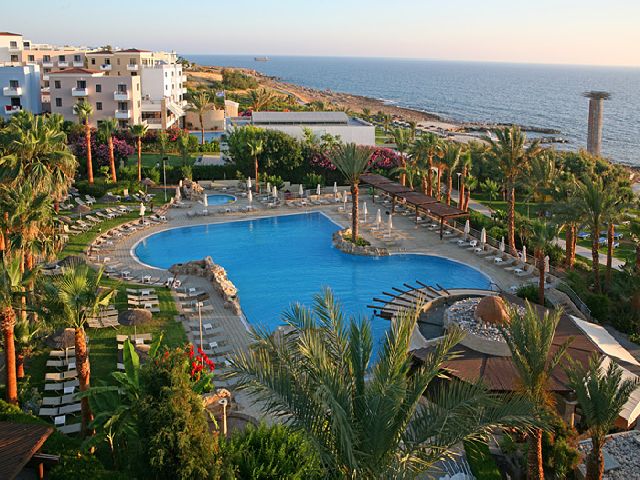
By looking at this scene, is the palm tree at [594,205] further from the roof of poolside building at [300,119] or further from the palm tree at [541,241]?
the roof of poolside building at [300,119]

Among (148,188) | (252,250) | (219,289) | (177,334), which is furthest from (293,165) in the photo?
(177,334)

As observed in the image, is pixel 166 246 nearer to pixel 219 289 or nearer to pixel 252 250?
pixel 252 250

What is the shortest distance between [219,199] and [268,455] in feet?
117

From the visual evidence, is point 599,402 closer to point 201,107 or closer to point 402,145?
point 402,145

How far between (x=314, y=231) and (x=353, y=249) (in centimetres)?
526

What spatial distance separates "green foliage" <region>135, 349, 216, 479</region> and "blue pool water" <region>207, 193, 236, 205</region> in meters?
34.9

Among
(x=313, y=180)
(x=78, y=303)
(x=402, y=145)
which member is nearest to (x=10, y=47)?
(x=313, y=180)

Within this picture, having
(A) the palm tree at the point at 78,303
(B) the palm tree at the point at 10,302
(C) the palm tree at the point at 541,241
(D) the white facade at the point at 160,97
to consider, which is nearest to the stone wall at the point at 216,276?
(B) the palm tree at the point at 10,302

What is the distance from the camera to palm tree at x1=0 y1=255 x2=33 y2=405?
52.8 feet

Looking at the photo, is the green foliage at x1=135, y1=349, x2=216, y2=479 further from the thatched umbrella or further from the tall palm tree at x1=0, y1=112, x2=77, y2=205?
the tall palm tree at x1=0, y1=112, x2=77, y2=205

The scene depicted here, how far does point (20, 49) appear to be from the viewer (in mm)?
86000

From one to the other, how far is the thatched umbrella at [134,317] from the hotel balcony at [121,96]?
45.4 m

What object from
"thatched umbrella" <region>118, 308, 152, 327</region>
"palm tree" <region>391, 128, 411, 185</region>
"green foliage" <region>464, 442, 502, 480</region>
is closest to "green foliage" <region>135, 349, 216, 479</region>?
"green foliage" <region>464, 442, 502, 480</region>

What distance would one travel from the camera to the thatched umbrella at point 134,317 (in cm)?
2405
